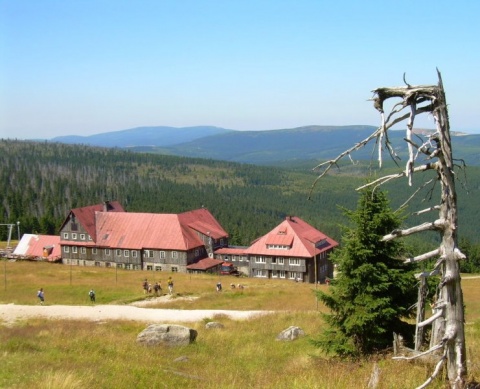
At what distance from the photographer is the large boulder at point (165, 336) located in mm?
19812


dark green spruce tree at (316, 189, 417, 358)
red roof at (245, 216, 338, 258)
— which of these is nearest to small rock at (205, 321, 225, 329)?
dark green spruce tree at (316, 189, 417, 358)

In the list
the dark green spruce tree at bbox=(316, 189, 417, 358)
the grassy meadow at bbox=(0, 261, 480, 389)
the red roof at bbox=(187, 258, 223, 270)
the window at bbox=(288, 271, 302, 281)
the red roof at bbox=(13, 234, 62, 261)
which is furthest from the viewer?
the red roof at bbox=(13, 234, 62, 261)

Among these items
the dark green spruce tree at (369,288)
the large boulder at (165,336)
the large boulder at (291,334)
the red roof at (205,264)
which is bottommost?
the red roof at (205,264)

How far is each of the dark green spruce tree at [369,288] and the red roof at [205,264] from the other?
5392cm

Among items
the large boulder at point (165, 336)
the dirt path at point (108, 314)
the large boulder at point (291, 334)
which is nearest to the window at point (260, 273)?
the dirt path at point (108, 314)

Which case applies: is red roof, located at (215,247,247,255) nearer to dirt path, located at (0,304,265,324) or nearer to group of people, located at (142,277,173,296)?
group of people, located at (142,277,173,296)

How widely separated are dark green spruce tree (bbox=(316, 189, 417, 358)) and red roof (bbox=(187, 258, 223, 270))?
5392 cm

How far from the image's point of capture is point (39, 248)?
79.4 m

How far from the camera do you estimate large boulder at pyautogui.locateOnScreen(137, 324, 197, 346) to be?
19.8 metres

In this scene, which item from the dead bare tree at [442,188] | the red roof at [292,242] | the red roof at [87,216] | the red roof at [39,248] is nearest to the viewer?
the dead bare tree at [442,188]

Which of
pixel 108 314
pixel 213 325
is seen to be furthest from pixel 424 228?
pixel 108 314

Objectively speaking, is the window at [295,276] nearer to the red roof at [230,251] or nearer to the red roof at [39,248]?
the red roof at [230,251]

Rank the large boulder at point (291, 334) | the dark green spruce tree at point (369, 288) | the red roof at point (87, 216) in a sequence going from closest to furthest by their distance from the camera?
the dark green spruce tree at point (369, 288) < the large boulder at point (291, 334) < the red roof at point (87, 216)

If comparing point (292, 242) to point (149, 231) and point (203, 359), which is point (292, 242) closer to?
point (149, 231)
